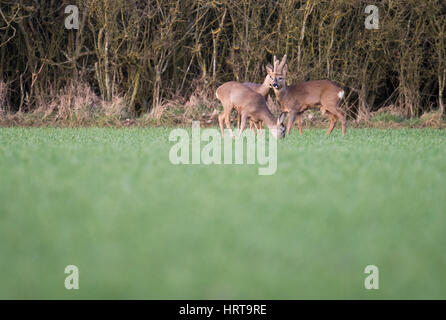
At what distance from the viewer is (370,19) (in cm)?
1344

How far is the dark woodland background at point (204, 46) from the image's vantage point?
1313cm

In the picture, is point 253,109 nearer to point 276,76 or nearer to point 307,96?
point 276,76

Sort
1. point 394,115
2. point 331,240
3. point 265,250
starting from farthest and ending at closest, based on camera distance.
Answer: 1. point 394,115
2. point 331,240
3. point 265,250

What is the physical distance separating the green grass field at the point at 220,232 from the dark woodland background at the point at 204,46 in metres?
8.61

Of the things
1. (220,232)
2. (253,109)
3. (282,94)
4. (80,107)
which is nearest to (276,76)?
(282,94)

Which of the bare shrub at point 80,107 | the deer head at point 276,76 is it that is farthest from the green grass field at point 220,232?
the bare shrub at point 80,107

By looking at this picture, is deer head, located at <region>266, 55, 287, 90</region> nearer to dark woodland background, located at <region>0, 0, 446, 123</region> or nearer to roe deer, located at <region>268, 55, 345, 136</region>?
roe deer, located at <region>268, 55, 345, 136</region>

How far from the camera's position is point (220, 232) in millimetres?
2674

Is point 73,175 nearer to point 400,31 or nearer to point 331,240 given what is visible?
point 331,240

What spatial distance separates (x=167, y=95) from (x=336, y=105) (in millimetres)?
5475

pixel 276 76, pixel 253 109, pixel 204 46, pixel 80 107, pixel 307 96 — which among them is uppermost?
pixel 204 46

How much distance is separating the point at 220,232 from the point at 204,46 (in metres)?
11.8

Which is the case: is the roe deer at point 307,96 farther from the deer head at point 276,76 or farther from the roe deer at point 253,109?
the roe deer at point 253,109

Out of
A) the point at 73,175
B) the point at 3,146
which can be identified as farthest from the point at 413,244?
the point at 3,146
